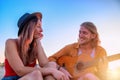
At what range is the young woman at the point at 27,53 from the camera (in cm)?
127

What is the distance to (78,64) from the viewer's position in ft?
5.79

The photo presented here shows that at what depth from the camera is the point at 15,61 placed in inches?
51.0

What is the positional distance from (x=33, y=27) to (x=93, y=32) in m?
0.61

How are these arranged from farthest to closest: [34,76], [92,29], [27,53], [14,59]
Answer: [92,29]
[27,53]
[14,59]
[34,76]

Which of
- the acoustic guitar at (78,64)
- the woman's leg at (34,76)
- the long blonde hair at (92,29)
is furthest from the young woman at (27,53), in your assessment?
the long blonde hair at (92,29)

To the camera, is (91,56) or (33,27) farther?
(91,56)

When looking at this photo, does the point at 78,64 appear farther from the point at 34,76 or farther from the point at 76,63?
the point at 34,76

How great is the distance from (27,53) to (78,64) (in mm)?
455

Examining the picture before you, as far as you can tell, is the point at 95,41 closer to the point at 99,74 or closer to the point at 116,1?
the point at 99,74

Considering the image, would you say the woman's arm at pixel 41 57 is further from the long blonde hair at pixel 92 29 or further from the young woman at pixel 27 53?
the long blonde hair at pixel 92 29

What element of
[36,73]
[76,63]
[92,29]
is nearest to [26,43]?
[36,73]

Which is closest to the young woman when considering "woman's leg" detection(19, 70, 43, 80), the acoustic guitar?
"woman's leg" detection(19, 70, 43, 80)

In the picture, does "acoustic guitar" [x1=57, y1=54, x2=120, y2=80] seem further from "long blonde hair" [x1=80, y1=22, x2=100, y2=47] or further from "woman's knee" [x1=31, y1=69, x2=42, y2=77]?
"woman's knee" [x1=31, y1=69, x2=42, y2=77]

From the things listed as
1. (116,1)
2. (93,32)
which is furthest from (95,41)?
(116,1)
